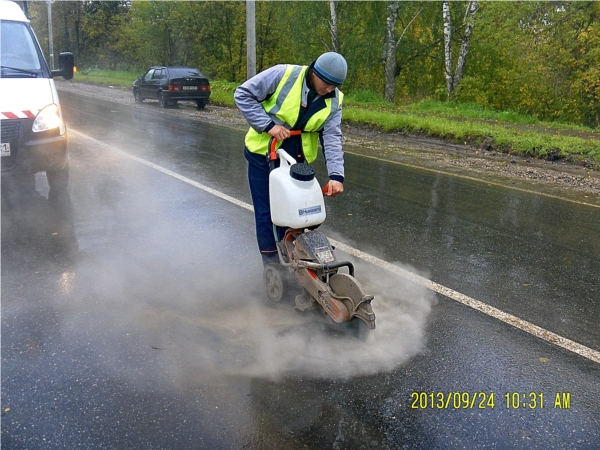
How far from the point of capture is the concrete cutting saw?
370 centimetres

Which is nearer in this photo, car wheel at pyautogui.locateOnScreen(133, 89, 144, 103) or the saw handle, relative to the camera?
the saw handle

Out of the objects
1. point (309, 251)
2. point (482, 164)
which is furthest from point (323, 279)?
point (482, 164)

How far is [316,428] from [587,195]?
7315 millimetres

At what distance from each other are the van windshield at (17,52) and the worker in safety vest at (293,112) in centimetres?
437

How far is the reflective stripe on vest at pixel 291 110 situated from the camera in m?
3.99

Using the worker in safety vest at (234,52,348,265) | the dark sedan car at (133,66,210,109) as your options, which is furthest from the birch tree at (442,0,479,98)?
the worker in safety vest at (234,52,348,265)

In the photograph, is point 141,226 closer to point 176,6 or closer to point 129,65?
point 176,6

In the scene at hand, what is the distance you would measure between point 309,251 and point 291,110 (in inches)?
39.1

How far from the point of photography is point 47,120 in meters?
6.73

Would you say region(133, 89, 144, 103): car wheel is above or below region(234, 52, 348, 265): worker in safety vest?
below

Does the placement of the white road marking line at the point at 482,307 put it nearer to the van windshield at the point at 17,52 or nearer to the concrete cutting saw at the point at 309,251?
the concrete cutting saw at the point at 309,251
